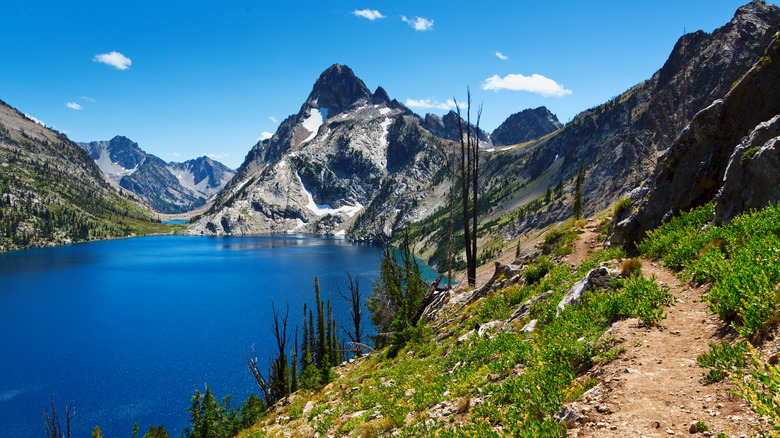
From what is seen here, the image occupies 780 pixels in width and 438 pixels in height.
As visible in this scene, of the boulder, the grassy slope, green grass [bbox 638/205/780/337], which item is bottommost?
the grassy slope

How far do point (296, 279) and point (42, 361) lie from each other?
79.6 metres

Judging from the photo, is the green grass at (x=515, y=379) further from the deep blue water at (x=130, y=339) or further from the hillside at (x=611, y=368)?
the deep blue water at (x=130, y=339)

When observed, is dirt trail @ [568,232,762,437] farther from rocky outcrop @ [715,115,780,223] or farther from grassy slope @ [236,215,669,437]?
rocky outcrop @ [715,115,780,223]

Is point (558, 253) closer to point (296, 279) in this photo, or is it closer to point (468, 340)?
point (468, 340)

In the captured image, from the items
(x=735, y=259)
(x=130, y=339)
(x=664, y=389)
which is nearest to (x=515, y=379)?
(x=664, y=389)

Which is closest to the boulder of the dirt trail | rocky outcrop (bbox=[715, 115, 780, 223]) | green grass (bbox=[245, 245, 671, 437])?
green grass (bbox=[245, 245, 671, 437])

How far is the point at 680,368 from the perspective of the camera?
22.4 ft

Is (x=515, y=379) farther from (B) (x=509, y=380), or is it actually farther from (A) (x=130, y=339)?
(A) (x=130, y=339)

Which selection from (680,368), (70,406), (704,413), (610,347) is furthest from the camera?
(70,406)

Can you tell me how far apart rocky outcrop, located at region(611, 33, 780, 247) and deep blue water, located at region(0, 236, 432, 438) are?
39707 mm

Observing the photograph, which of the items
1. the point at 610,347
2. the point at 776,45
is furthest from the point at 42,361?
the point at 776,45

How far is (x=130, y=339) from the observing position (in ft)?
272

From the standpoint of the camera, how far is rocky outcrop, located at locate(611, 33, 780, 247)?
1553 centimetres

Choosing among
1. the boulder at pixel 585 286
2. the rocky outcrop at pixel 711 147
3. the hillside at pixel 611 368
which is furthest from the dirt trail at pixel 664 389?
Answer: the rocky outcrop at pixel 711 147
